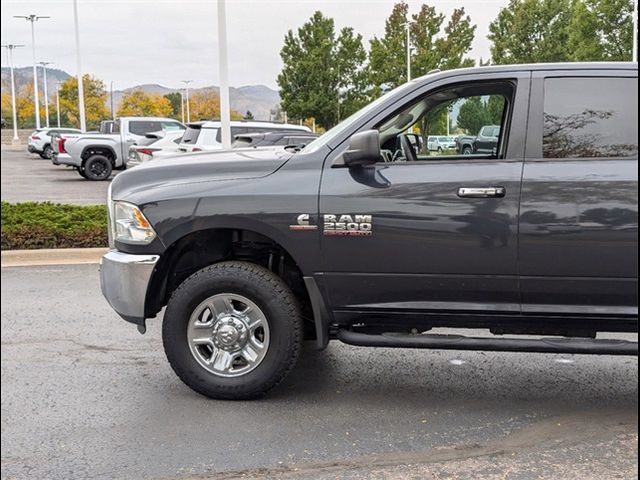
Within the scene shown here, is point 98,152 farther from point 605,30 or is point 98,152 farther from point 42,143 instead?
point 42,143

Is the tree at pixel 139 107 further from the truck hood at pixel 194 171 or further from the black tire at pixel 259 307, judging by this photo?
the black tire at pixel 259 307

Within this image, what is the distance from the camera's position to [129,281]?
176 inches

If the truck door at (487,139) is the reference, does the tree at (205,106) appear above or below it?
above

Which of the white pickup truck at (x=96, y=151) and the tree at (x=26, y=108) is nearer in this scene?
the white pickup truck at (x=96, y=151)

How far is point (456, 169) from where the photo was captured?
4254 mm

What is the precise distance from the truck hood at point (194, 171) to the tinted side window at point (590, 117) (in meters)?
1.60

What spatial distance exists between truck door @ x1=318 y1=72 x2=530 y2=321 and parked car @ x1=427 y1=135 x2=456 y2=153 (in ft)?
1.32

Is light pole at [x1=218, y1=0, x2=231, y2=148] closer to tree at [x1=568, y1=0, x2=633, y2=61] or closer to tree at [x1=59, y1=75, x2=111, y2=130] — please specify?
tree at [x1=568, y1=0, x2=633, y2=61]

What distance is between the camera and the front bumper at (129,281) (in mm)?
4434

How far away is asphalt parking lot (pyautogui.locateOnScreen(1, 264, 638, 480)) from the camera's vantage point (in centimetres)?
363

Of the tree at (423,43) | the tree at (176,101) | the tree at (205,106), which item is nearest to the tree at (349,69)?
the tree at (423,43)

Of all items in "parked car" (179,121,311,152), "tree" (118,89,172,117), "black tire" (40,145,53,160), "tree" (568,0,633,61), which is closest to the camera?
"parked car" (179,121,311,152)

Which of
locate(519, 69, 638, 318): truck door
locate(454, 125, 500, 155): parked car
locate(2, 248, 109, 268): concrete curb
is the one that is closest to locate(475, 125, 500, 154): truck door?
locate(454, 125, 500, 155): parked car

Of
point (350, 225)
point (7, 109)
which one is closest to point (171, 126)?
point (350, 225)
